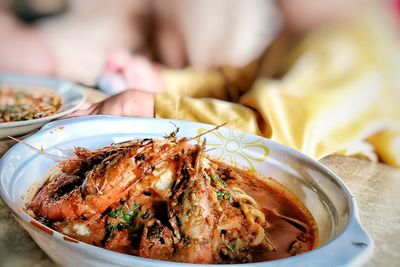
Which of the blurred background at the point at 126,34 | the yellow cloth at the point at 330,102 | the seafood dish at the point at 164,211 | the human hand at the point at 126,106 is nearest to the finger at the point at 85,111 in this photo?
the human hand at the point at 126,106

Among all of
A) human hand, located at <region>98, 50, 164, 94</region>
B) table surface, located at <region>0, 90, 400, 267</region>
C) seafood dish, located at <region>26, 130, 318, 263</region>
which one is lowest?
human hand, located at <region>98, 50, 164, 94</region>

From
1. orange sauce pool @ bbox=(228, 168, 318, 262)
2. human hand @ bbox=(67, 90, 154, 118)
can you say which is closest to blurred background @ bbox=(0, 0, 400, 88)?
human hand @ bbox=(67, 90, 154, 118)

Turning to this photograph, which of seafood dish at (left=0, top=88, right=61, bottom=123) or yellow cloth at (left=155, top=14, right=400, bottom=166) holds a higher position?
yellow cloth at (left=155, top=14, right=400, bottom=166)

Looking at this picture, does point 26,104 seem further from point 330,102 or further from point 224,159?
point 330,102

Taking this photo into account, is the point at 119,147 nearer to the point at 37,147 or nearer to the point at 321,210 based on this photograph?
the point at 37,147

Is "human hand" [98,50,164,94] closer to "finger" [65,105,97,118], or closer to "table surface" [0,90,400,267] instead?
"finger" [65,105,97,118]
